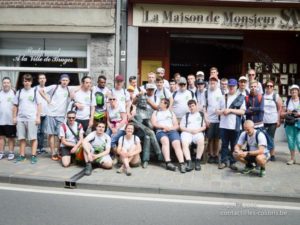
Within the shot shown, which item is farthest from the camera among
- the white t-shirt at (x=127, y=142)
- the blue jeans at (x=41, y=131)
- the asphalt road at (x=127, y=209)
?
the blue jeans at (x=41, y=131)

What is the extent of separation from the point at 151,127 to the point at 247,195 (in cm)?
296

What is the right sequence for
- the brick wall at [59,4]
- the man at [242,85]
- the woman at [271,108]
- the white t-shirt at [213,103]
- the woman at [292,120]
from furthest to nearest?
the brick wall at [59,4], the woman at [271,108], the woman at [292,120], the white t-shirt at [213,103], the man at [242,85]

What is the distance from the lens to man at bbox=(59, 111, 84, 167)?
28.8 feet

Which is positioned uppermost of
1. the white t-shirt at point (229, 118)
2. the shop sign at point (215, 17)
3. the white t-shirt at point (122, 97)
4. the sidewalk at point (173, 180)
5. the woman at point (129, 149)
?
the shop sign at point (215, 17)

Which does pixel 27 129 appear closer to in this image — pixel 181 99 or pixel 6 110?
pixel 6 110

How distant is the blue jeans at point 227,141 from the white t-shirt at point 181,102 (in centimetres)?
104

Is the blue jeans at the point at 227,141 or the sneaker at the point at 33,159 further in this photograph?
the sneaker at the point at 33,159

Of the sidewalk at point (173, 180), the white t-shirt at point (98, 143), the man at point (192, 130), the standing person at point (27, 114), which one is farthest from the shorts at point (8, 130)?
the man at point (192, 130)

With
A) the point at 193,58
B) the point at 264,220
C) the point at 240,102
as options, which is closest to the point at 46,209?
the point at 264,220

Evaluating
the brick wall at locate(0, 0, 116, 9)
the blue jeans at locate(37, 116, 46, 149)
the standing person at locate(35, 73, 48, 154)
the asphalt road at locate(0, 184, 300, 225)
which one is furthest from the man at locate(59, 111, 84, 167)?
the brick wall at locate(0, 0, 116, 9)

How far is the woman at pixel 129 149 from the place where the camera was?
27.1ft

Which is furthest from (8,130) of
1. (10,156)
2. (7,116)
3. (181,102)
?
(181,102)

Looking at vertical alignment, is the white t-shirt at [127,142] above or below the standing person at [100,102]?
below

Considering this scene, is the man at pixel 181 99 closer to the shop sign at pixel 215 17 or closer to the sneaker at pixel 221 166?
the sneaker at pixel 221 166
